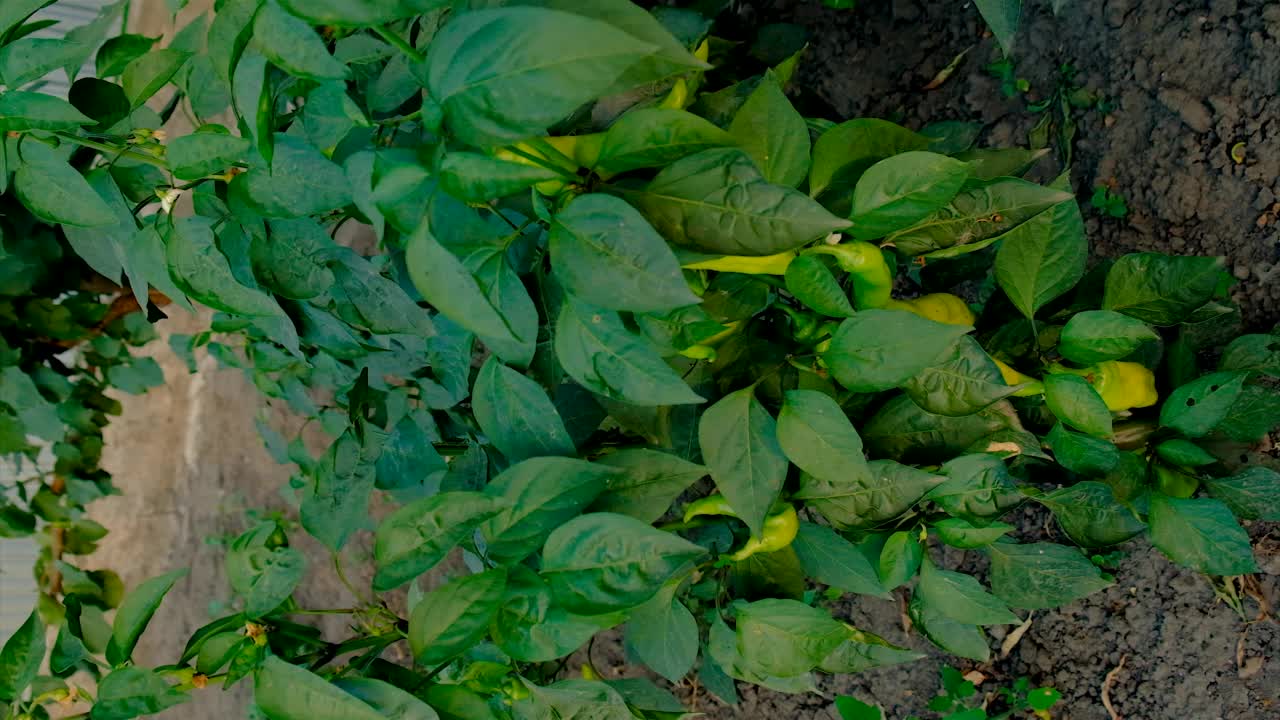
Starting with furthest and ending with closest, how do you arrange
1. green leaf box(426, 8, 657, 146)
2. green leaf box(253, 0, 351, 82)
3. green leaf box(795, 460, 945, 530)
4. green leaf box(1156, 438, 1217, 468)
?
green leaf box(1156, 438, 1217, 468)
green leaf box(795, 460, 945, 530)
green leaf box(253, 0, 351, 82)
green leaf box(426, 8, 657, 146)

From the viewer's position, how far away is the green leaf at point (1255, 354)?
1090 mm

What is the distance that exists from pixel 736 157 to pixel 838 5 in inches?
35.3

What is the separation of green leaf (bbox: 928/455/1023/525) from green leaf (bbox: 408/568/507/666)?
0.42 m

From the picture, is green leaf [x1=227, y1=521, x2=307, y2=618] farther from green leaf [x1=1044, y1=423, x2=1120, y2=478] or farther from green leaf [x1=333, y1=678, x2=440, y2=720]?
green leaf [x1=1044, y1=423, x2=1120, y2=478]

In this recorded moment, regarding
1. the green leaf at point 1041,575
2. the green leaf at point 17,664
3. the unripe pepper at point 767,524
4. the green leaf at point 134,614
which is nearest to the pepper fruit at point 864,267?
the unripe pepper at point 767,524

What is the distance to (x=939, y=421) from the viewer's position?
901 mm

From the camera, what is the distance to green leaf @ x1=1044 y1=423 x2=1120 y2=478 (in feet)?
3.08

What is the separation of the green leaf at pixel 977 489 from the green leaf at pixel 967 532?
0.03 m

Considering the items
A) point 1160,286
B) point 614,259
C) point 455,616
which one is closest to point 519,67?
point 614,259

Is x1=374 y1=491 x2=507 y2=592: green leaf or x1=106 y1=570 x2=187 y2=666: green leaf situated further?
x1=106 y1=570 x2=187 y2=666: green leaf

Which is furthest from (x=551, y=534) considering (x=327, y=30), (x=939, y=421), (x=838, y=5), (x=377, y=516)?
(x=377, y=516)

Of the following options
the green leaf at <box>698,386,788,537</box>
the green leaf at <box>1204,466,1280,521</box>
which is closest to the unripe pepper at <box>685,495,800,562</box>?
the green leaf at <box>698,386,788,537</box>

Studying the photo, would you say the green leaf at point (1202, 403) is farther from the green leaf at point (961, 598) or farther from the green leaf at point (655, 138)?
the green leaf at point (655, 138)

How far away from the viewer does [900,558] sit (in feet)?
2.98
